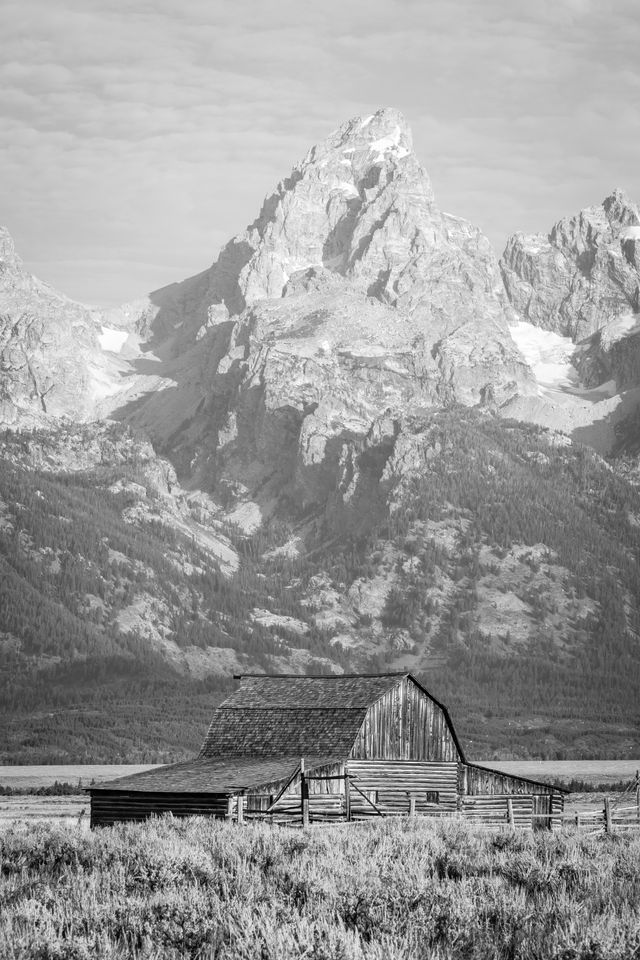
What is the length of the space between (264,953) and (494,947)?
9.91 feet

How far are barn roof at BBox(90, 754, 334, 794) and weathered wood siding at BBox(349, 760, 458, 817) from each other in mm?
2478

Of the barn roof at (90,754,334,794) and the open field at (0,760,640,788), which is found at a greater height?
the barn roof at (90,754,334,794)

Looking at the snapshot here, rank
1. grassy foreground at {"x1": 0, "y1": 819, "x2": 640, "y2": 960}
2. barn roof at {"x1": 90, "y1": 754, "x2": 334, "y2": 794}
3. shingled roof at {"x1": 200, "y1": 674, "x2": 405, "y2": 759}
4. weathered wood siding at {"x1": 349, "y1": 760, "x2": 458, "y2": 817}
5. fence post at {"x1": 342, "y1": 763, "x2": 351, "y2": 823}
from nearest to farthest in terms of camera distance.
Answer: grassy foreground at {"x1": 0, "y1": 819, "x2": 640, "y2": 960}
barn roof at {"x1": 90, "y1": 754, "x2": 334, "y2": 794}
fence post at {"x1": 342, "y1": 763, "x2": 351, "y2": 823}
weathered wood siding at {"x1": 349, "y1": 760, "x2": 458, "y2": 817}
shingled roof at {"x1": 200, "y1": 674, "x2": 405, "y2": 759}

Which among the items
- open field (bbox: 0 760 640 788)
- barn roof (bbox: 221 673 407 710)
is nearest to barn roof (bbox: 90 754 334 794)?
barn roof (bbox: 221 673 407 710)

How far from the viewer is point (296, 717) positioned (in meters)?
57.5

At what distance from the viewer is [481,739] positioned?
17975 centimetres

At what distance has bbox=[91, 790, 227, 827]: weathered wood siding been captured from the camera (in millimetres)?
48438

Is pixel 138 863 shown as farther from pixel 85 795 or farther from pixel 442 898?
pixel 85 795

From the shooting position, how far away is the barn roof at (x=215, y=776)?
4891 centimetres

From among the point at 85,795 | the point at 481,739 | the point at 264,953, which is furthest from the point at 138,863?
the point at 481,739

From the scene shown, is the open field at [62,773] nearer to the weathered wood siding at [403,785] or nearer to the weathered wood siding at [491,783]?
the weathered wood siding at [491,783]

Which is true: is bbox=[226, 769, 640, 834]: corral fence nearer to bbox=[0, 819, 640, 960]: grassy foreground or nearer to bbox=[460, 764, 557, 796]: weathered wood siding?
bbox=[460, 764, 557, 796]: weathered wood siding

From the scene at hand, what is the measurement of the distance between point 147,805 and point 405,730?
13.4 metres

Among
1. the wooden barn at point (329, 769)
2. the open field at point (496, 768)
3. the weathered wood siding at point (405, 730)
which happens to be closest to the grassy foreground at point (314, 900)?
the wooden barn at point (329, 769)
